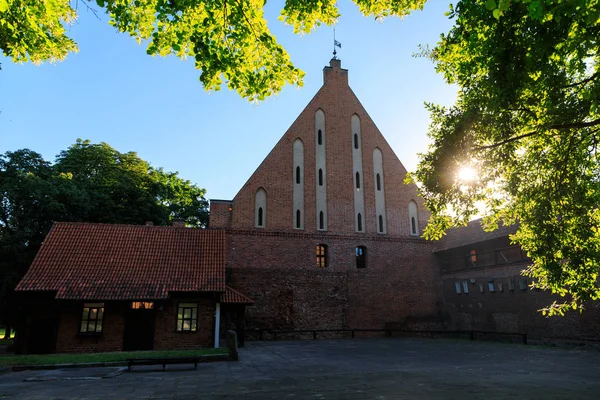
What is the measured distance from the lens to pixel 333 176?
23531 millimetres

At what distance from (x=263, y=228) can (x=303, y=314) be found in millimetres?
5045

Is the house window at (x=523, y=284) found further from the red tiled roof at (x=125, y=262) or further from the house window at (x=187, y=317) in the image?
the house window at (x=187, y=317)

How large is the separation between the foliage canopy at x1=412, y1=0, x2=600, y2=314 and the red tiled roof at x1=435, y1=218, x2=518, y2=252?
8.94m

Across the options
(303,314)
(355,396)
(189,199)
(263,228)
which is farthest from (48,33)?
(189,199)

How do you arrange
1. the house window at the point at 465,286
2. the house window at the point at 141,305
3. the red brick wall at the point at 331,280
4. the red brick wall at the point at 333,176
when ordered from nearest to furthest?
A: the house window at the point at 141,305 → the red brick wall at the point at 331,280 → the house window at the point at 465,286 → the red brick wall at the point at 333,176

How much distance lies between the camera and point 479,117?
9.14m

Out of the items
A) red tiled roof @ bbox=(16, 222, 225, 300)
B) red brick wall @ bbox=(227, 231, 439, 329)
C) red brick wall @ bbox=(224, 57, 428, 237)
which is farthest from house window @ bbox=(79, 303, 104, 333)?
red brick wall @ bbox=(224, 57, 428, 237)

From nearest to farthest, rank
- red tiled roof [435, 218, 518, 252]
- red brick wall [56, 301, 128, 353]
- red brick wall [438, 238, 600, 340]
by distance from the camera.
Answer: red brick wall [56, 301, 128, 353] → red brick wall [438, 238, 600, 340] → red tiled roof [435, 218, 518, 252]

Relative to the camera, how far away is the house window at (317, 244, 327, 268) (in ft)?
73.9

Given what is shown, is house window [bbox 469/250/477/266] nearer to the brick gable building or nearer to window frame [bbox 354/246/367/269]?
the brick gable building

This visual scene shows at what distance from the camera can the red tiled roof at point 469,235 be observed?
19.7 m

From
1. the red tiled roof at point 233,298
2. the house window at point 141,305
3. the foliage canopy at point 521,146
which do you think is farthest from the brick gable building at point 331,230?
the foliage canopy at point 521,146

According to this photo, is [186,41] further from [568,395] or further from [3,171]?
[3,171]

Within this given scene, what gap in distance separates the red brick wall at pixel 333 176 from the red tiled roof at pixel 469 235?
5.66 feet
